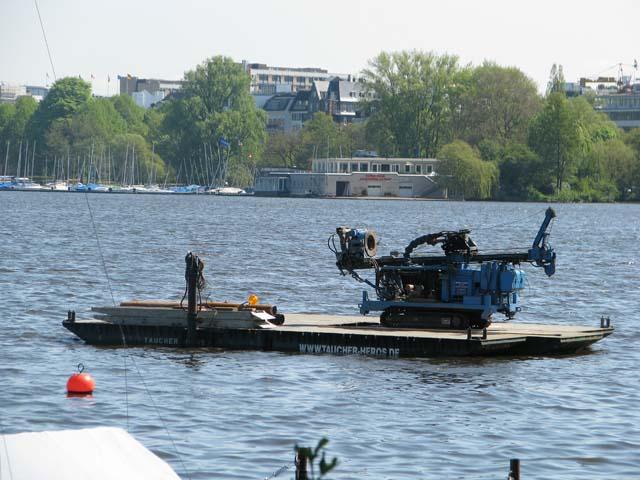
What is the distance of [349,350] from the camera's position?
3400 cm

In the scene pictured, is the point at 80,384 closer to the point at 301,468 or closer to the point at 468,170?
the point at 301,468

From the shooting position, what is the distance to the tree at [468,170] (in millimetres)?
188250

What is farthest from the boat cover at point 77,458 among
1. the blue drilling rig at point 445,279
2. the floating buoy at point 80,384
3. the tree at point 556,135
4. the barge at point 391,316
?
the tree at point 556,135

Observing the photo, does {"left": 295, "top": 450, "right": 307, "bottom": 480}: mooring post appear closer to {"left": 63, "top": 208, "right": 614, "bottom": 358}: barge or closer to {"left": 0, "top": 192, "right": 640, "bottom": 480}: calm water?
{"left": 0, "top": 192, "right": 640, "bottom": 480}: calm water

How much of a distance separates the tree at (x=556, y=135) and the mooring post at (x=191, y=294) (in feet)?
489

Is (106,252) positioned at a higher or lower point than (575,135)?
lower

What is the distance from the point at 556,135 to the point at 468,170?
14174 millimetres

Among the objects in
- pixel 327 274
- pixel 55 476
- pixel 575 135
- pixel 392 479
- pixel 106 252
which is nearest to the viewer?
pixel 55 476

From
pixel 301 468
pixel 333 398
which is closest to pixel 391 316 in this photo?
pixel 333 398

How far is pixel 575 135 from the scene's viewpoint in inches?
7101

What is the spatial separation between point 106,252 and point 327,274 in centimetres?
1763

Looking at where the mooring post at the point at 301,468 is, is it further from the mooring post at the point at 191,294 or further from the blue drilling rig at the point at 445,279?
the blue drilling rig at the point at 445,279

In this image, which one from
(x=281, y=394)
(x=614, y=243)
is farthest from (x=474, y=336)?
(x=614, y=243)

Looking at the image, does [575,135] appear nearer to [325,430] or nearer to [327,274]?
[327,274]
